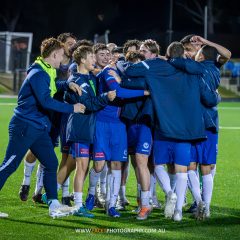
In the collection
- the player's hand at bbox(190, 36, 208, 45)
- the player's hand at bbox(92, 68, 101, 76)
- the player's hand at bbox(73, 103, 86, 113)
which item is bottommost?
the player's hand at bbox(73, 103, 86, 113)

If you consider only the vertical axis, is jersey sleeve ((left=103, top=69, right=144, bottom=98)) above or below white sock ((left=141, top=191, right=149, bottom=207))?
above

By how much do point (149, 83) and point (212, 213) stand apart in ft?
6.08

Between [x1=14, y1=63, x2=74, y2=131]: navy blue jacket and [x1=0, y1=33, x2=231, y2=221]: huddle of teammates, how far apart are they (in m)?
0.01

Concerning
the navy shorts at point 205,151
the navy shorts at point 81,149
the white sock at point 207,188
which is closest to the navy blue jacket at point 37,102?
the navy shorts at point 81,149

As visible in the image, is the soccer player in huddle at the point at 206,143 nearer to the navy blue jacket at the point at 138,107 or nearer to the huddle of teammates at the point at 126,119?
the huddle of teammates at the point at 126,119

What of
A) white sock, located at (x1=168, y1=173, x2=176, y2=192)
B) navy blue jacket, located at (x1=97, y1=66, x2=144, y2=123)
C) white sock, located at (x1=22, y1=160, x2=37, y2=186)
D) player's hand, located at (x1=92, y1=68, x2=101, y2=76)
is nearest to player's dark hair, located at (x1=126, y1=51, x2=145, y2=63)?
navy blue jacket, located at (x1=97, y1=66, x2=144, y2=123)

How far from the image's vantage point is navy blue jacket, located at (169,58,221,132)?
380 inches

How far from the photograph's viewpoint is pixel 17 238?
884 centimetres

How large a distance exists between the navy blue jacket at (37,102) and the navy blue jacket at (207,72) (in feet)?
4.42

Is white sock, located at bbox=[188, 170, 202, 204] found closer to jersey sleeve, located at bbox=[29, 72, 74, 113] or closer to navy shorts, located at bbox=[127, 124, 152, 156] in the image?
navy shorts, located at bbox=[127, 124, 152, 156]

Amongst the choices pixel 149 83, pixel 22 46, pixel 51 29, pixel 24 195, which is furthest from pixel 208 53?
pixel 51 29

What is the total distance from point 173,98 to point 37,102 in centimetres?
A: 155

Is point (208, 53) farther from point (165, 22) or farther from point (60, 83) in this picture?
point (165, 22)

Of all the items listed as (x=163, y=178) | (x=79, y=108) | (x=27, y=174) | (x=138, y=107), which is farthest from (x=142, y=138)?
(x=27, y=174)
